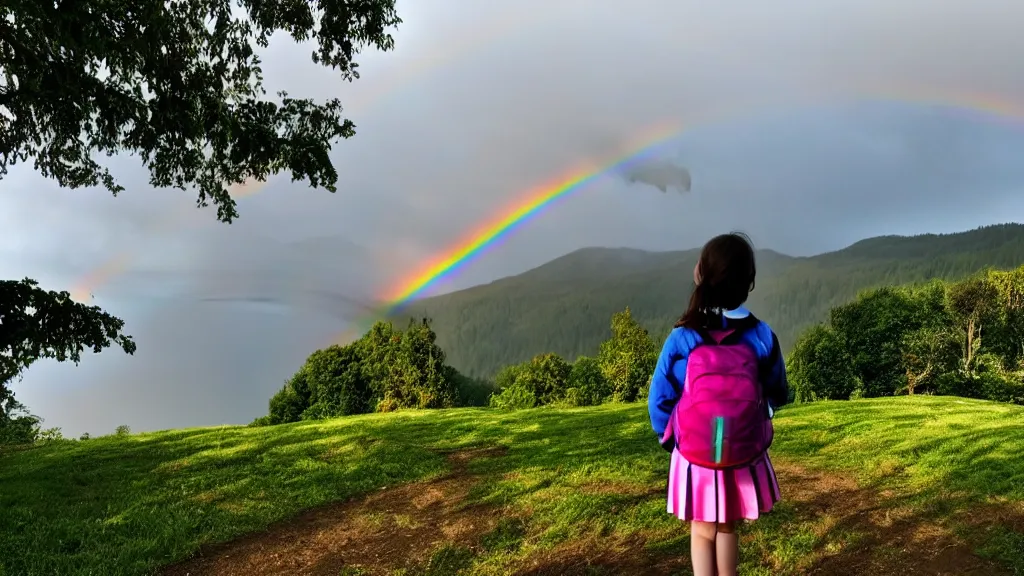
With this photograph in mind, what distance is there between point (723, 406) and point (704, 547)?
91cm

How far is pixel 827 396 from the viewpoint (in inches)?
1807

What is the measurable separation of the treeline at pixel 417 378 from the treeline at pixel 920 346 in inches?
559

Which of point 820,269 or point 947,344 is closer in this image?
point 947,344

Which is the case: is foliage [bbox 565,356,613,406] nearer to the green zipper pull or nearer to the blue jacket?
the blue jacket

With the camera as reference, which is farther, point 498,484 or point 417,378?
point 417,378

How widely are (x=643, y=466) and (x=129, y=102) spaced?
9349 millimetres

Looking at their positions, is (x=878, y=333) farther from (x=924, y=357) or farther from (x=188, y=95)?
(x=188, y=95)

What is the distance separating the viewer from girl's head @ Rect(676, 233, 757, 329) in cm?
302

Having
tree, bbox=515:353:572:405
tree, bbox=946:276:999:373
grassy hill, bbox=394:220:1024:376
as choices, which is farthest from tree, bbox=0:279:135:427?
grassy hill, bbox=394:220:1024:376

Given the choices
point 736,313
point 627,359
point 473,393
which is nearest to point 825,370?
point 627,359

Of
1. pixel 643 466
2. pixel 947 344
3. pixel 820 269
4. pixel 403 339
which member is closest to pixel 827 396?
pixel 947 344

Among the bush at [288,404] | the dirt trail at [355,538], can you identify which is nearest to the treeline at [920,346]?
the bush at [288,404]

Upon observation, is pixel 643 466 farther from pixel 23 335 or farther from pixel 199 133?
pixel 23 335

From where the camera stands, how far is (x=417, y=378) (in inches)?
1721
